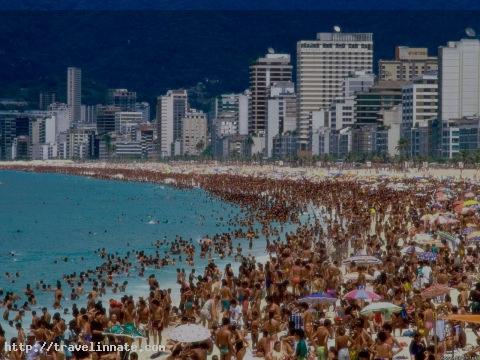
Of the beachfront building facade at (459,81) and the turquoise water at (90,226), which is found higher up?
the beachfront building facade at (459,81)

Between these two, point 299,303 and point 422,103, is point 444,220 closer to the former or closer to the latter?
point 299,303

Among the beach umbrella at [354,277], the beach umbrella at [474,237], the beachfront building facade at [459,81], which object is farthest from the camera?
the beachfront building facade at [459,81]

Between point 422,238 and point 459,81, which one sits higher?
point 459,81

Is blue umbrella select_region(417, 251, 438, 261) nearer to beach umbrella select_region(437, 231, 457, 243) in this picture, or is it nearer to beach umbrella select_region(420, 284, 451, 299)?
beach umbrella select_region(437, 231, 457, 243)

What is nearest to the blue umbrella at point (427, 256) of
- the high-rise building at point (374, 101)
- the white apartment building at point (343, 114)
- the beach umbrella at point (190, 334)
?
the beach umbrella at point (190, 334)

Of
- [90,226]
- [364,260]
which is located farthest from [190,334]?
[90,226]

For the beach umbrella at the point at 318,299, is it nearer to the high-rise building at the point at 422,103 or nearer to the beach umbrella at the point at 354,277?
the beach umbrella at the point at 354,277

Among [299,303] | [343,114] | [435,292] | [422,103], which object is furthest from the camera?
[343,114]
